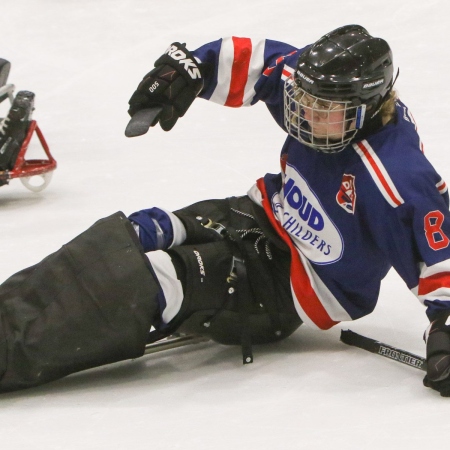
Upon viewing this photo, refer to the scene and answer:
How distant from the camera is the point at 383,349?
2.39 m

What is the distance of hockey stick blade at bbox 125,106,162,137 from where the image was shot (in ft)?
7.71

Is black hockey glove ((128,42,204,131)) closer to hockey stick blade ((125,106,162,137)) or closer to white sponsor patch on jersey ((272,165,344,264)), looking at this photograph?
hockey stick blade ((125,106,162,137))

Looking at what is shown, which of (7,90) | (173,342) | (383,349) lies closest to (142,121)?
(173,342)

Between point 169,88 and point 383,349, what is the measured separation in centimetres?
84

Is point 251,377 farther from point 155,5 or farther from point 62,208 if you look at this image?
point 155,5

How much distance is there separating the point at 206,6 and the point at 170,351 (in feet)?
13.0

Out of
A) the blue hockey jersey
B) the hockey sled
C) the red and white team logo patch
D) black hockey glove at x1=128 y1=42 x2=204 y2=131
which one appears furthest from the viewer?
the hockey sled

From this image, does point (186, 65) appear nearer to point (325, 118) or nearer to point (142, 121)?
point (142, 121)

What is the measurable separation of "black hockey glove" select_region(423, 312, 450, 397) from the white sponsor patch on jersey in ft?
1.09

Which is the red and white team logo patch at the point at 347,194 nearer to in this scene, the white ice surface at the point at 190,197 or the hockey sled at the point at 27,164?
the white ice surface at the point at 190,197

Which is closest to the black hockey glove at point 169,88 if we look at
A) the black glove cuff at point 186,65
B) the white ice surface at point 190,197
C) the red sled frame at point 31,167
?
the black glove cuff at point 186,65

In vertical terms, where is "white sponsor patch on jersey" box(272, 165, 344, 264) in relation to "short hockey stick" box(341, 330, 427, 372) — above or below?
above

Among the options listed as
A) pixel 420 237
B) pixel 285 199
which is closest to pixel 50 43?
pixel 285 199

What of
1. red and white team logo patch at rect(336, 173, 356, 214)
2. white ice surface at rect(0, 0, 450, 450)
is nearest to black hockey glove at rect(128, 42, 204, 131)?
red and white team logo patch at rect(336, 173, 356, 214)
